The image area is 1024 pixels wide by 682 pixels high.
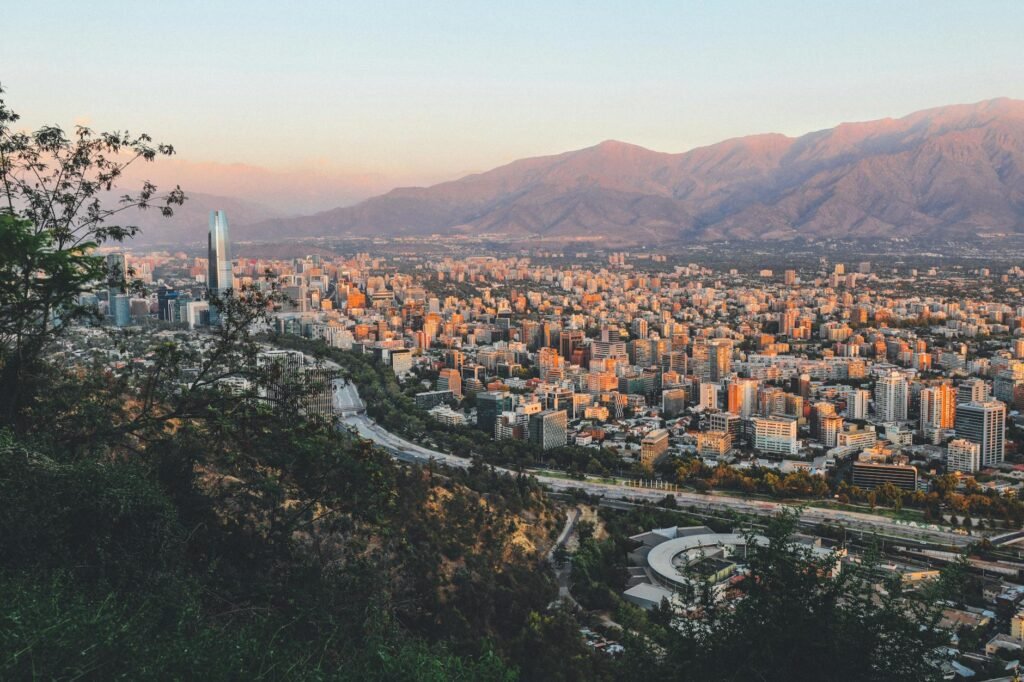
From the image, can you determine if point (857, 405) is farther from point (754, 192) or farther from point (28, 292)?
point (754, 192)

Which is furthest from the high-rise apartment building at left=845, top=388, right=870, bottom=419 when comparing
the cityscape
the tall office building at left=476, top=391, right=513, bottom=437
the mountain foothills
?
the mountain foothills

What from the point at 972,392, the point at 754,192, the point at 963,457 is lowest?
the point at 963,457

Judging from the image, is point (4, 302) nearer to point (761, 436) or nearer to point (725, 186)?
point (761, 436)

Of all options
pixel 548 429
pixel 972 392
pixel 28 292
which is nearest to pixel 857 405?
pixel 972 392

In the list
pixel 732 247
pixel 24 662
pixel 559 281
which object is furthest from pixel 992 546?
pixel 732 247

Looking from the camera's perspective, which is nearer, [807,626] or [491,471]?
[807,626]

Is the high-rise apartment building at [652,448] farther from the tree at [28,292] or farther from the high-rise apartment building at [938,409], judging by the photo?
the tree at [28,292]

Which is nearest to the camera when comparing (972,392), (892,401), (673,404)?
(972,392)
